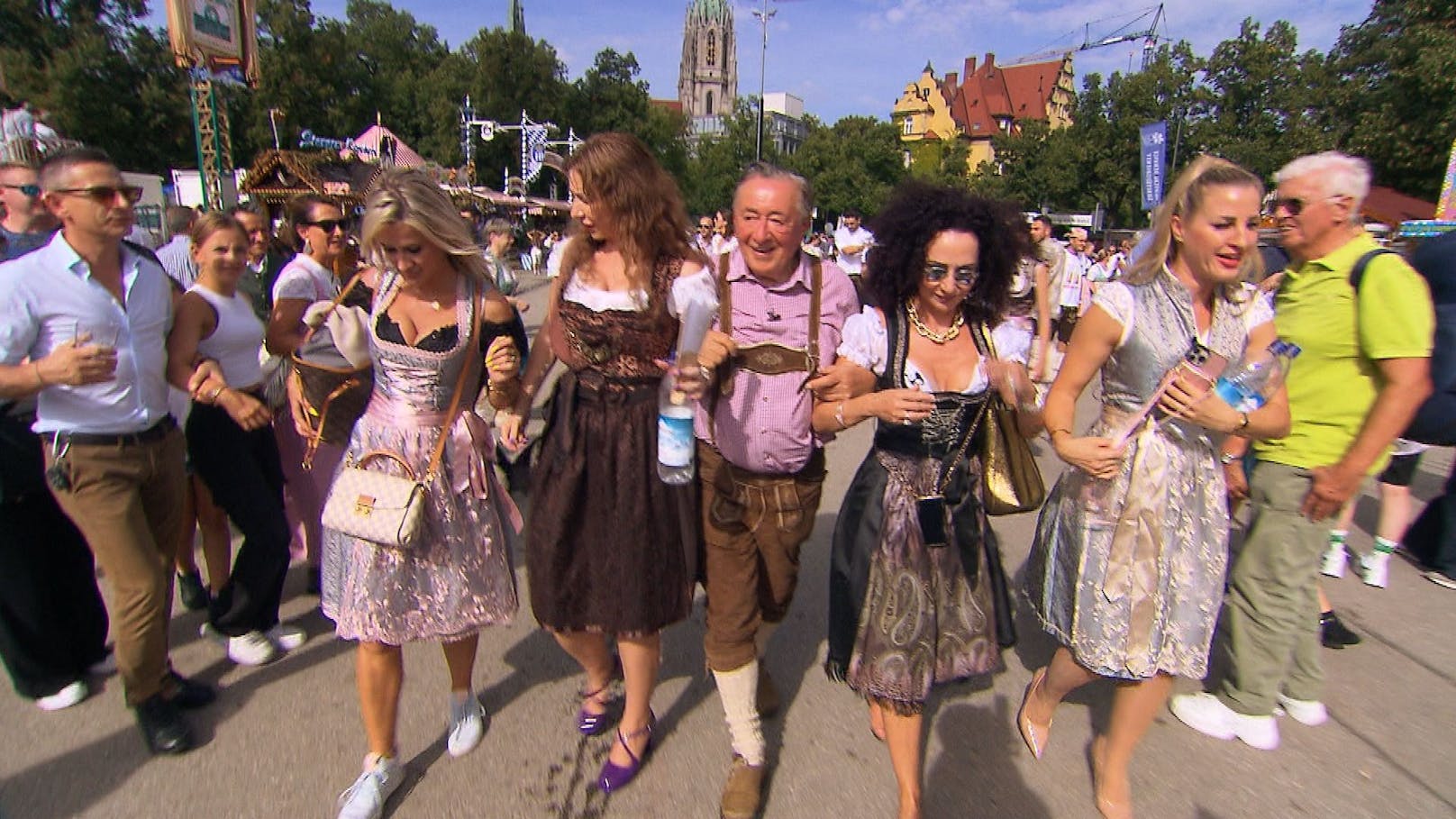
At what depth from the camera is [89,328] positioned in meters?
2.37

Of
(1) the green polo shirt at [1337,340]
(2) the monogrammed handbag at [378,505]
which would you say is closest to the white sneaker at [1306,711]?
(1) the green polo shirt at [1337,340]

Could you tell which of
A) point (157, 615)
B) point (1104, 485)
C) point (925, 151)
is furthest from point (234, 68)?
point (925, 151)

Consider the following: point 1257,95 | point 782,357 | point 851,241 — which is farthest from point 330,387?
point 1257,95

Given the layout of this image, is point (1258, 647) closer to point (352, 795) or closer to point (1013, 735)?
point (1013, 735)

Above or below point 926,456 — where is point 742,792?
below

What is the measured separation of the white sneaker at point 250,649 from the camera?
10.3 ft

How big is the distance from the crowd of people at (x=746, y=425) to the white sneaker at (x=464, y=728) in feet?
0.10

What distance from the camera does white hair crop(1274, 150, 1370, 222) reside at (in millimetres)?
2590

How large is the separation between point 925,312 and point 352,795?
90.8 inches

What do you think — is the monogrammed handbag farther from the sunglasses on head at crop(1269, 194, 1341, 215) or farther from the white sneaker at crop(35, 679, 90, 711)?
the sunglasses on head at crop(1269, 194, 1341, 215)

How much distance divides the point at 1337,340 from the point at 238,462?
4.28 meters

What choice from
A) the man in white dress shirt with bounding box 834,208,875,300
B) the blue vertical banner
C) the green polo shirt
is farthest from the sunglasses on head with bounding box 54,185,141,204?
the blue vertical banner

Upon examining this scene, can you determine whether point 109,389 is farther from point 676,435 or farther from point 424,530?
point 676,435

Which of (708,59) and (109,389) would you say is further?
(708,59)
